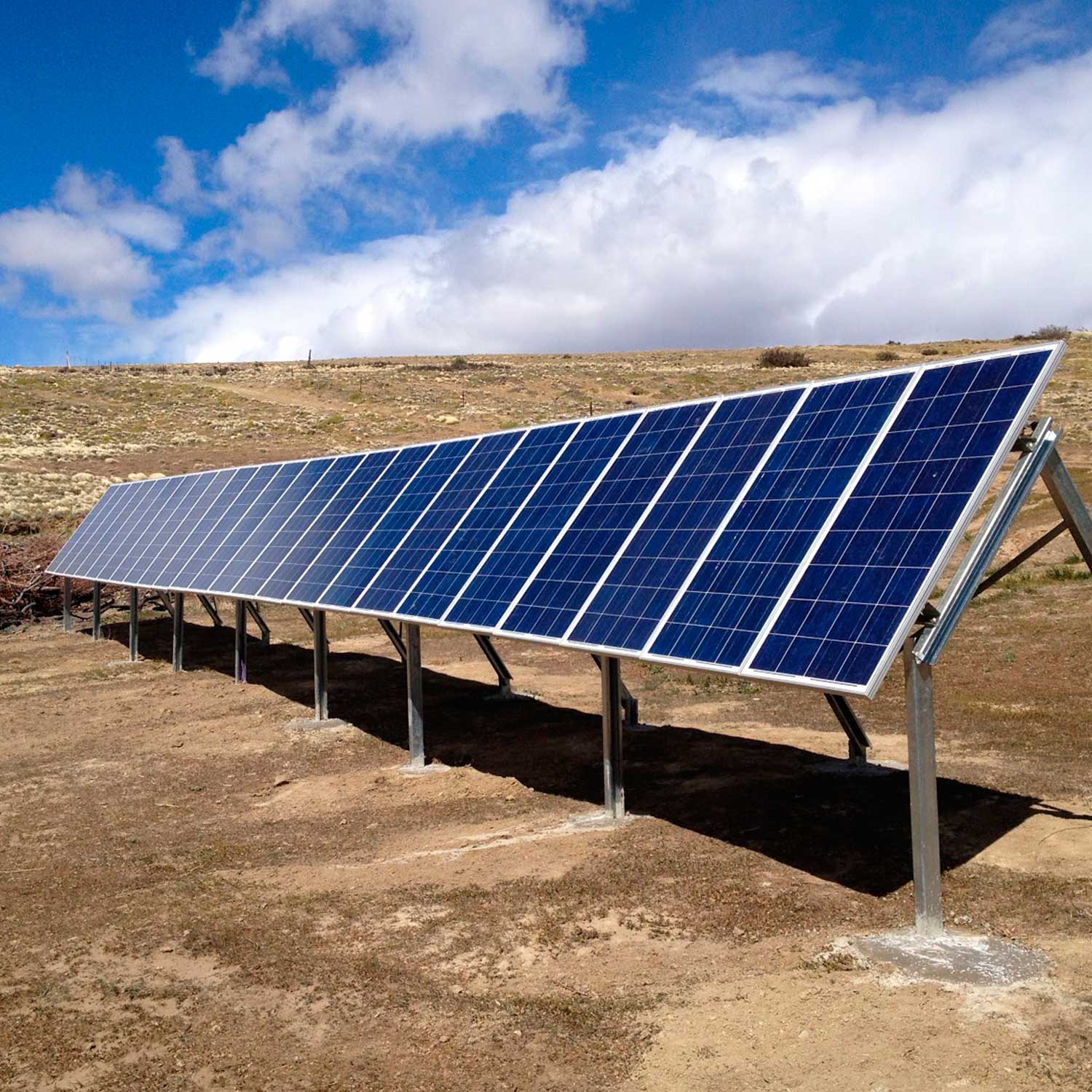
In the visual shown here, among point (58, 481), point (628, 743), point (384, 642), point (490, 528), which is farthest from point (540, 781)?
point (58, 481)

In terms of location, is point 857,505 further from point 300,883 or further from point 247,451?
point 247,451

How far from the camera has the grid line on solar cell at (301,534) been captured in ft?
70.4

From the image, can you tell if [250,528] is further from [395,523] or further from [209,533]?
[395,523]

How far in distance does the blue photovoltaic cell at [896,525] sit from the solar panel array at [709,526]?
0.02 meters

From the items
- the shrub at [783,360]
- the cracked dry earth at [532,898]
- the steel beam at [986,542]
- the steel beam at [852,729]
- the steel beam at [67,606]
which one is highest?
the shrub at [783,360]

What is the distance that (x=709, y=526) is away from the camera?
12.5 metres

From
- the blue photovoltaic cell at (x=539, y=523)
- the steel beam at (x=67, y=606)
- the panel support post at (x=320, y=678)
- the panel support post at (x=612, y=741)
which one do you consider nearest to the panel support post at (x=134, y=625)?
the steel beam at (x=67, y=606)

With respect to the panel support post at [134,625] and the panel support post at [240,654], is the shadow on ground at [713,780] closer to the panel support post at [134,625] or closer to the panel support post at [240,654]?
the panel support post at [240,654]

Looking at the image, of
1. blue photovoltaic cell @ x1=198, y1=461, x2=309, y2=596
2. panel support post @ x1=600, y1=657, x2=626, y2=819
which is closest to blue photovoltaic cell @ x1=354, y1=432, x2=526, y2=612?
panel support post @ x1=600, y1=657, x2=626, y2=819

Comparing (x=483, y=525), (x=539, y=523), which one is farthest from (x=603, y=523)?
(x=483, y=525)

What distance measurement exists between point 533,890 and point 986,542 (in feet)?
20.1

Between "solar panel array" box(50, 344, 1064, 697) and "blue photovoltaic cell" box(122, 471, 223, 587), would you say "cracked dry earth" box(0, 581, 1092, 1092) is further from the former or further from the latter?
"blue photovoltaic cell" box(122, 471, 223, 587)

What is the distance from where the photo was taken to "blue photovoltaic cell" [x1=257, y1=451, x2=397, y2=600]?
21248 millimetres

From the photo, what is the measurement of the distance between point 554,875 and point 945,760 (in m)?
7.15
